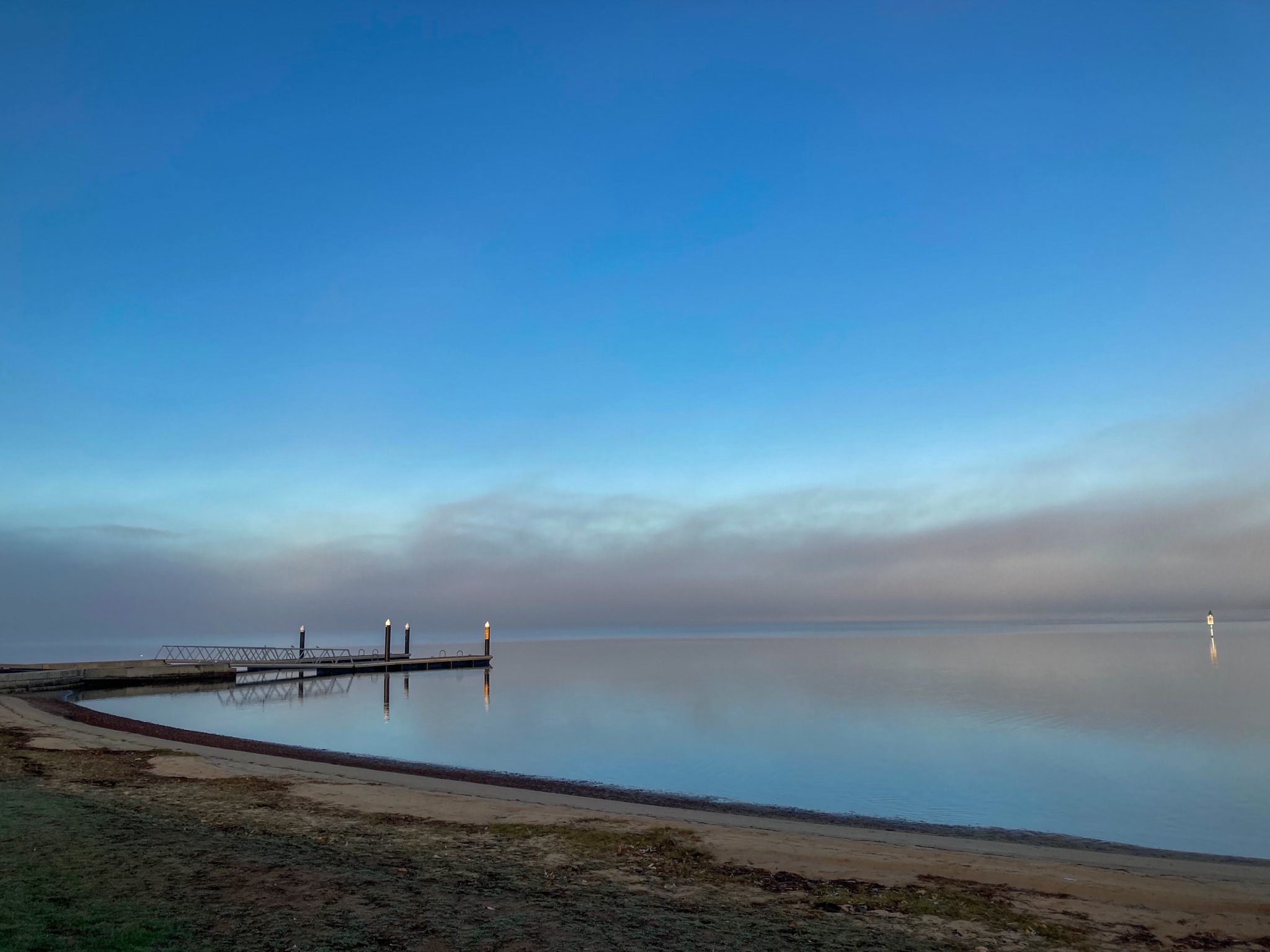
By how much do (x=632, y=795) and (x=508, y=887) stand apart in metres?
12.3

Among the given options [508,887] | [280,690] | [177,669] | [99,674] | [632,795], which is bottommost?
[280,690]

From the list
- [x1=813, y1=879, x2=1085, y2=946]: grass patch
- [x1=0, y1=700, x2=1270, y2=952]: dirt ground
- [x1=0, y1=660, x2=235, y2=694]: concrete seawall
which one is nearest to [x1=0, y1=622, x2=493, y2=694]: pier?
[x1=0, y1=660, x2=235, y2=694]: concrete seawall

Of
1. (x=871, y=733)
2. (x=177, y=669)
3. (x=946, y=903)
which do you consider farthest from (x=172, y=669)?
(x=946, y=903)

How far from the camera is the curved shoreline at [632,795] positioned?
50.7 feet

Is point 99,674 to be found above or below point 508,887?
below

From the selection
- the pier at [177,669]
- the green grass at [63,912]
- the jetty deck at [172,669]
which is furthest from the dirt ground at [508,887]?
the pier at [177,669]

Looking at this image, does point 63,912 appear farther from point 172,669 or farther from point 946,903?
point 172,669

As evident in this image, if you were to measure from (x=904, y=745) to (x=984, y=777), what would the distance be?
6210mm

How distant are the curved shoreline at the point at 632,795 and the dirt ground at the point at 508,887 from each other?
14.8ft

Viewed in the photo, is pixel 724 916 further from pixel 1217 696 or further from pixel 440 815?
pixel 1217 696

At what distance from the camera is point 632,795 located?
19.9 metres

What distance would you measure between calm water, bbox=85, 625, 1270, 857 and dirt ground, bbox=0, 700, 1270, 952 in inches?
366

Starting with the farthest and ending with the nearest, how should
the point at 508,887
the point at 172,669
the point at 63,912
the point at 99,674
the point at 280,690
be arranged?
the point at 280,690, the point at 172,669, the point at 99,674, the point at 508,887, the point at 63,912

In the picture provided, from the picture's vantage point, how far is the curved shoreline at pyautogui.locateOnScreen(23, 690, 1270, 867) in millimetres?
15445
